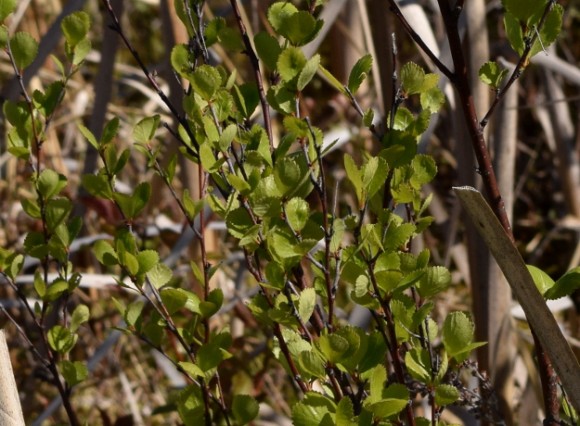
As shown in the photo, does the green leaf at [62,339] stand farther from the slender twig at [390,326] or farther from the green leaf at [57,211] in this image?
the slender twig at [390,326]

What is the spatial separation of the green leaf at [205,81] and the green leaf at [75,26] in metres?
0.17

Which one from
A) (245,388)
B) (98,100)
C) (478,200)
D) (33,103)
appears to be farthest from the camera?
(98,100)

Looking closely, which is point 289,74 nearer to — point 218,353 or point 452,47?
point 452,47

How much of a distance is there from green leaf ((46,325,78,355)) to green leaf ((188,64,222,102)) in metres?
0.26

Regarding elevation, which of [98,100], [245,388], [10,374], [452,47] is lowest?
[245,388]

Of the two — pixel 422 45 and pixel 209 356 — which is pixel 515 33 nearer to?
pixel 422 45

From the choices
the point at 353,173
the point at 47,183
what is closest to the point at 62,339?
the point at 47,183

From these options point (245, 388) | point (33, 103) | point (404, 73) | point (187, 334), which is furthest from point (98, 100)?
point (404, 73)

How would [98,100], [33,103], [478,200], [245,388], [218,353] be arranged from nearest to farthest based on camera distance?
1. [478,200]
2. [218,353]
3. [33,103]
4. [245,388]
5. [98,100]

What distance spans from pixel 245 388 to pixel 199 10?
582mm

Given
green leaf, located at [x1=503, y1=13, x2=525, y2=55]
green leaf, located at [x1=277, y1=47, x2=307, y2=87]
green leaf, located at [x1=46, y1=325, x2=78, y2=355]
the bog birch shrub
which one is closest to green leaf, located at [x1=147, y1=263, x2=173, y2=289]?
the bog birch shrub

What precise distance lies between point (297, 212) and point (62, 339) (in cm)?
30

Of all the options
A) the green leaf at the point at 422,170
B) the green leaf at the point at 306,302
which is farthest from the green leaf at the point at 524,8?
the green leaf at the point at 306,302

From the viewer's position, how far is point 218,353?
27.4 inches
